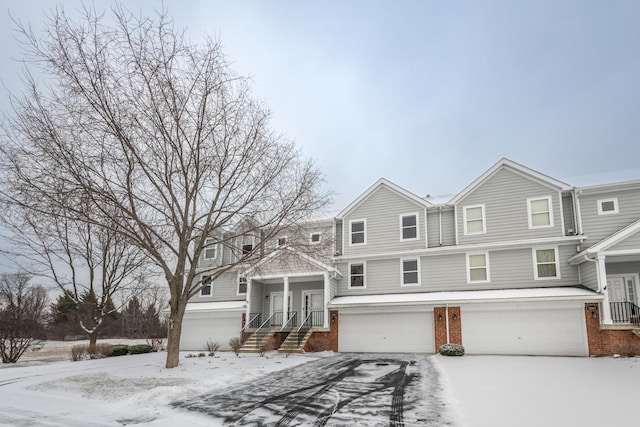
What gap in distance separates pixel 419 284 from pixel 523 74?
1456 centimetres

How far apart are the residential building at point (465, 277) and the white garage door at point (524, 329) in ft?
0.14

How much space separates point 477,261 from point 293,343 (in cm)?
995

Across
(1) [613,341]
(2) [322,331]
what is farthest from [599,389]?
(2) [322,331]

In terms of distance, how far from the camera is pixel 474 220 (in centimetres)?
2000

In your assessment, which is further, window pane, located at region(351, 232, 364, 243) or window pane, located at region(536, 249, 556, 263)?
window pane, located at region(351, 232, 364, 243)

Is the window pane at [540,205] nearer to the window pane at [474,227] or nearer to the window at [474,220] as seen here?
the window at [474,220]

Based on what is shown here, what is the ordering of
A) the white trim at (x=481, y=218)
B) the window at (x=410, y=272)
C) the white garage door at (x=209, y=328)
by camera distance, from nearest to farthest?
the white trim at (x=481, y=218), the window at (x=410, y=272), the white garage door at (x=209, y=328)

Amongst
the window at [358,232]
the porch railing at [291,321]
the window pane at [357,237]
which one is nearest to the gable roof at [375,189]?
the window at [358,232]

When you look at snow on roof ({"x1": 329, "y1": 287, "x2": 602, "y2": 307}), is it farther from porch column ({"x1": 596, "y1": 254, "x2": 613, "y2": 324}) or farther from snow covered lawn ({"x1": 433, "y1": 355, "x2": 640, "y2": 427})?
snow covered lawn ({"x1": 433, "y1": 355, "x2": 640, "y2": 427})

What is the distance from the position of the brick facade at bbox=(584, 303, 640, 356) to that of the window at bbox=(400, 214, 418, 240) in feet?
26.8

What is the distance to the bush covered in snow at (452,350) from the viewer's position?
16.9 meters

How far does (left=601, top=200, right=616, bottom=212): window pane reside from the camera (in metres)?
17.8

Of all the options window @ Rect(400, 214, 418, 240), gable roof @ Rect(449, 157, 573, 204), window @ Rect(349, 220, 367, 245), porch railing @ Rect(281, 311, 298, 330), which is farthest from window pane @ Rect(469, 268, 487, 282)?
porch railing @ Rect(281, 311, 298, 330)


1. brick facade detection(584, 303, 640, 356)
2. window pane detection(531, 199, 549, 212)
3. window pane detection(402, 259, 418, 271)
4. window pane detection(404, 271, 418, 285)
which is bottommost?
brick facade detection(584, 303, 640, 356)
